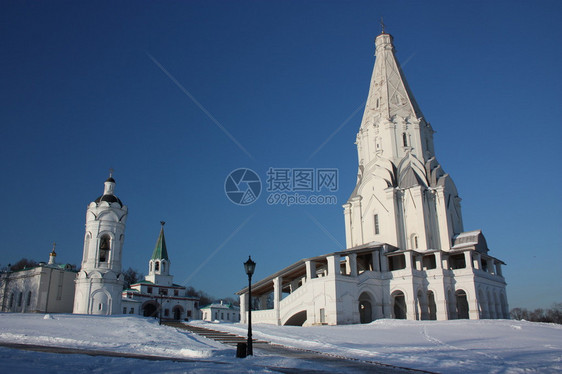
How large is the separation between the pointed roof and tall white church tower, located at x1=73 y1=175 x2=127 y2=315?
25.3 metres

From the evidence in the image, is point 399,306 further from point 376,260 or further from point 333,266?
point 333,266

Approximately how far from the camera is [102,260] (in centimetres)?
3562

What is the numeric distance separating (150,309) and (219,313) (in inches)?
425

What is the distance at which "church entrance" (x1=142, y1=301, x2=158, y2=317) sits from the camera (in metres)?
53.6

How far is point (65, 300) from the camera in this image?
127 ft

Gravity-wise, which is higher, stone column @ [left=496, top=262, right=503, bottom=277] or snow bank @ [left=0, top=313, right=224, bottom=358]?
stone column @ [left=496, top=262, right=503, bottom=277]

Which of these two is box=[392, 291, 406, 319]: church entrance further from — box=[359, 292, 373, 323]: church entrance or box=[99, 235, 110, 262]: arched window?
box=[99, 235, 110, 262]: arched window

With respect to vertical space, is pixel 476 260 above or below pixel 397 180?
below

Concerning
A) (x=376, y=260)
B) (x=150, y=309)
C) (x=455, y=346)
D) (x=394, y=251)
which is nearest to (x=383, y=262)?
(x=376, y=260)

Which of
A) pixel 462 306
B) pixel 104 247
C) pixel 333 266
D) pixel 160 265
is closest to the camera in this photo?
pixel 333 266

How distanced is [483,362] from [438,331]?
1056cm

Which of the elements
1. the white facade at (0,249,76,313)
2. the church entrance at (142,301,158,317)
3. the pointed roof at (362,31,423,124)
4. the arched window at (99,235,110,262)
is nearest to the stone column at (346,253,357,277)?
the pointed roof at (362,31,423,124)

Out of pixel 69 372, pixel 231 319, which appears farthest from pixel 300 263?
Answer: pixel 231 319

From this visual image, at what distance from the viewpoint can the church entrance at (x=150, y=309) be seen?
53.6 m
